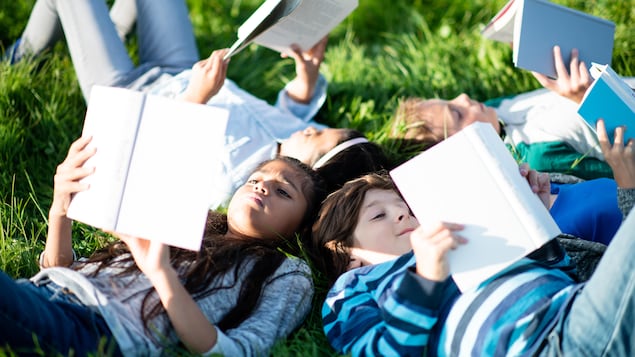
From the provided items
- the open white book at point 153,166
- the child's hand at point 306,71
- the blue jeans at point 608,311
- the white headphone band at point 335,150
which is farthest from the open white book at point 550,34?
the open white book at point 153,166

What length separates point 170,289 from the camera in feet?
5.96

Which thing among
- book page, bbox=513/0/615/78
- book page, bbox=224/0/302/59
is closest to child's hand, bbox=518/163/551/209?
book page, bbox=513/0/615/78

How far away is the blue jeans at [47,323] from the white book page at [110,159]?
0.23 metres

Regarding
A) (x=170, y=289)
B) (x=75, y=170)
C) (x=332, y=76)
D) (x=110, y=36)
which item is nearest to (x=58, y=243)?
(x=75, y=170)

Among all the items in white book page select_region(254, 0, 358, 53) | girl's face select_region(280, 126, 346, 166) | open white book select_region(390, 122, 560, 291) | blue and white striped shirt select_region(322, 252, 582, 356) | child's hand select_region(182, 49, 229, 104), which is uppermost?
white book page select_region(254, 0, 358, 53)

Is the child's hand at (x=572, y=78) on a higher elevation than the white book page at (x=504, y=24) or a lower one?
lower

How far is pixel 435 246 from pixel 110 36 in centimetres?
216

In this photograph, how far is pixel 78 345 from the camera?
1831 millimetres

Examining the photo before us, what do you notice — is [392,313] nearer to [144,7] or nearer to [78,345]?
[78,345]

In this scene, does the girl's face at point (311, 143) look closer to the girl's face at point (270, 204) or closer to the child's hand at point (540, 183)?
the girl's face at point (270, 204)

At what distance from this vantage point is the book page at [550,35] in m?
2.58

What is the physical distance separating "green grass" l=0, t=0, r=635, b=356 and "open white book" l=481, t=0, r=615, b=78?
746 millimetres

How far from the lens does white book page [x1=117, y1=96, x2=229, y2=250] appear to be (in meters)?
1.76

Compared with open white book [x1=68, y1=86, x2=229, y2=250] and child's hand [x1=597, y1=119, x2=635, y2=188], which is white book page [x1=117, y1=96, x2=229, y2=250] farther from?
child's hand [x1=597, y1=119, x2=635, y2=188]
